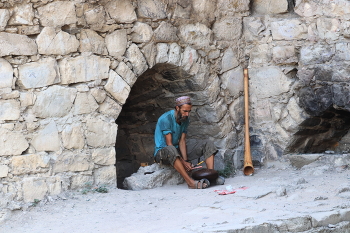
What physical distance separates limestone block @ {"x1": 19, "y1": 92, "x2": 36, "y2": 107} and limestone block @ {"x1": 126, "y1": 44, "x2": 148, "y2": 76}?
1.05 m

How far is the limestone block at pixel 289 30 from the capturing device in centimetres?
593

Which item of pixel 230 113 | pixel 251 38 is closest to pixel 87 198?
pixel 230 113

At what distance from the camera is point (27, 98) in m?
4.61

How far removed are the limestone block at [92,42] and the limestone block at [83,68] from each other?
0.06 m

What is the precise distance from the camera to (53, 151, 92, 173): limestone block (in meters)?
4.78

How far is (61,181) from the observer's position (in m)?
4.77

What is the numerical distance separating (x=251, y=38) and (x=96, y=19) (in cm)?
211

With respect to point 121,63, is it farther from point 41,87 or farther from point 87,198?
point 87,198

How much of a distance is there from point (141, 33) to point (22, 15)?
122 cm

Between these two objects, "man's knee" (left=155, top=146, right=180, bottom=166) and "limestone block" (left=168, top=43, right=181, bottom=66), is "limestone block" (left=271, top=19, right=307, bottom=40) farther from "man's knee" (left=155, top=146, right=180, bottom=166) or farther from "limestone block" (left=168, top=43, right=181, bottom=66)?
"man's knee" (left=155, top=146, right=180, bottom=166)

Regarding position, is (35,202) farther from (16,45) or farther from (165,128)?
(165,128)

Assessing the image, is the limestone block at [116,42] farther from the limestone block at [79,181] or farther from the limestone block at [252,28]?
the limestone block at [252,28]

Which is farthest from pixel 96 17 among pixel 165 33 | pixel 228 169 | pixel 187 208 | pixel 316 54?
pixel 316 54

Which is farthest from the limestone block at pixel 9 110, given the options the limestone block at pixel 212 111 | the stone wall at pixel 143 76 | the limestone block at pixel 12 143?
the limestone block at pixel 212 111
